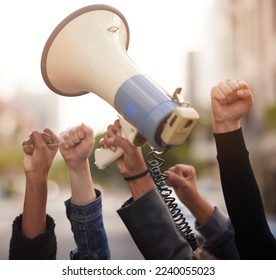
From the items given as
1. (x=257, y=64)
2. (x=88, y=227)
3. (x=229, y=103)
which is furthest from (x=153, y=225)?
(x=257, y=64)

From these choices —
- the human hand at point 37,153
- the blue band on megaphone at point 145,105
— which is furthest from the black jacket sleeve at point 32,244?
the blue band on megaphone at point 145,105

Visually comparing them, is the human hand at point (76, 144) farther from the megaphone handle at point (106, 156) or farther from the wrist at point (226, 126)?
the wrist at point (226, 126)

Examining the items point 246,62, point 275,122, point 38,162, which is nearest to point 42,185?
point 38,162

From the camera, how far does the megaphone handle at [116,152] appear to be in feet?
3.95

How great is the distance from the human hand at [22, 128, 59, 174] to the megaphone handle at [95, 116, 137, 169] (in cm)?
12

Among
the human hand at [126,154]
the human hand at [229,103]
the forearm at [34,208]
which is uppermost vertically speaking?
the human hand at [229,103]

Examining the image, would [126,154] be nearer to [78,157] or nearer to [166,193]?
[78,157]

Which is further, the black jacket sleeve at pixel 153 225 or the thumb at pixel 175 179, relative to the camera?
the thumb at pixel 175 179

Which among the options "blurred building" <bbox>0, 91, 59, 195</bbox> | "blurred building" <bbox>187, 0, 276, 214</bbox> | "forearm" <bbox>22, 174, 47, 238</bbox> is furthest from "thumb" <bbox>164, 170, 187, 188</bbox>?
"blurred building" <bbox>0, 91, 59, 195</bbox>

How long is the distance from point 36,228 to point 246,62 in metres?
15.2

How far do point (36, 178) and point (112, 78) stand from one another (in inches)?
11.7

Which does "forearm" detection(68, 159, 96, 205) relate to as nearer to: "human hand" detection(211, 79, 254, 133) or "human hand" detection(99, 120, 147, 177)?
"human hand" detection(99, 120, 147, 177)

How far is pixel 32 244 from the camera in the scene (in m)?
1.30

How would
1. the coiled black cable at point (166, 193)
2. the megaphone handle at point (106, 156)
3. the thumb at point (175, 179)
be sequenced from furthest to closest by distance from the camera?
the thumb at point (175, 179) < the coiled black cable at point (166, 193) < the megaphone handle at point (106, 156)
